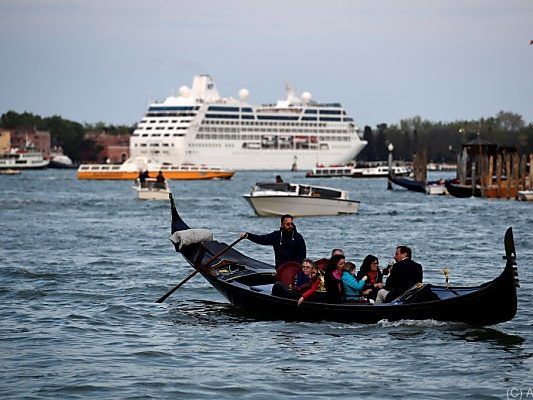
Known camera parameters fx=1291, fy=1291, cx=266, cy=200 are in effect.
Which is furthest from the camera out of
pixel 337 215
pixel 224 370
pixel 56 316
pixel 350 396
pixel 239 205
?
pixel 239 205

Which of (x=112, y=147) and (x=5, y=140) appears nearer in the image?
(x=112, y=147)

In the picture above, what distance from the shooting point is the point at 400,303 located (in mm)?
13484

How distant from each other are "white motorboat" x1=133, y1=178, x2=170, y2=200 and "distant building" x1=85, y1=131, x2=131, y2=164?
101897 mm

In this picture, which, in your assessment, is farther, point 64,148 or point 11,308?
point 64,148

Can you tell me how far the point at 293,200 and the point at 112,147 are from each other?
401ft

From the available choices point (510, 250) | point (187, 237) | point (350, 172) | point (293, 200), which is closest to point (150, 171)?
point (350, 172)

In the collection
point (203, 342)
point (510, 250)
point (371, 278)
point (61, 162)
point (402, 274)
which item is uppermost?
point (510, 250)

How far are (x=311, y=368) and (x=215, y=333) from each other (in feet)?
7.50

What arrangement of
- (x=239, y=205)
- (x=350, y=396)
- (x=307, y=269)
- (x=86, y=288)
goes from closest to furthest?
(x=350, y=396) < (x=307, y=269) < (x=86, y=288) < (x=239, y=205)

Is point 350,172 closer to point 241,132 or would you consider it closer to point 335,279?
point 241,132

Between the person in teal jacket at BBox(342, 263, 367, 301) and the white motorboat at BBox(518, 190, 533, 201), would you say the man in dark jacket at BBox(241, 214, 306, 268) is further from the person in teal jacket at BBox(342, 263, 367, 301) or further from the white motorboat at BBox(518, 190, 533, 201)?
the white motorboat at BBox(518, 190, 533, 201)

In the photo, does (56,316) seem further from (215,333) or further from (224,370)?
(224,370)

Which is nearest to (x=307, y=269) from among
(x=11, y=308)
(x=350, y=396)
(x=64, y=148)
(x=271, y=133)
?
(x=350, y=396)

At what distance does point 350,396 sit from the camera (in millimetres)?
10922
